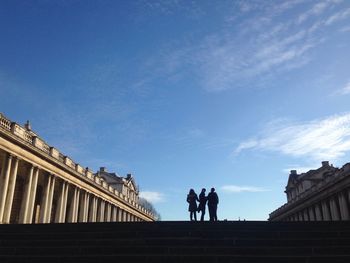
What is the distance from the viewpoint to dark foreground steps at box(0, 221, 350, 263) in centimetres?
1282

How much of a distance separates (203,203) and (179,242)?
8179mm

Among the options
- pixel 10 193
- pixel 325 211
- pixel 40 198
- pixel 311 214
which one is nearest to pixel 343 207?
pixel 325 211

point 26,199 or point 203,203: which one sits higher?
point 26,199

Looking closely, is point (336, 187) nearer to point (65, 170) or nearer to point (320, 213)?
point (320, 213)

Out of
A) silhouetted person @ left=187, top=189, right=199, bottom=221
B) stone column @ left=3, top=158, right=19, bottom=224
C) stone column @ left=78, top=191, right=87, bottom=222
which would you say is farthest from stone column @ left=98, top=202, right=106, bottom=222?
silhouetted person @ left=187, top=189, right=199, bottom=221

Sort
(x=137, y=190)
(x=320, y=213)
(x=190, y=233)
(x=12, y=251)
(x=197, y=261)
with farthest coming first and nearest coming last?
(x=137, y=190) → (x=320, y=213) → (x=190, y=233) → (x=12, y=251) → (x=197, y=261)

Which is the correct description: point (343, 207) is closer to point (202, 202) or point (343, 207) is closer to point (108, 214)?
point (108, 214)

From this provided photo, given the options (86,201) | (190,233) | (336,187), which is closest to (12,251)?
(190,233)

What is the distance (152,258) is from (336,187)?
145 feet

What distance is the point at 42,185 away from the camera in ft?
133

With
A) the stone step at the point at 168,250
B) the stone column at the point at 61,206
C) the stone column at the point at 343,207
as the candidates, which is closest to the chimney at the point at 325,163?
the stone column at the point at 343,207

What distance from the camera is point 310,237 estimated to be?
573 inches

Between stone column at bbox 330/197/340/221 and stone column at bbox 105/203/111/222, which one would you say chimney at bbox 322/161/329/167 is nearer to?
stone column at bbox 330/197/340/221

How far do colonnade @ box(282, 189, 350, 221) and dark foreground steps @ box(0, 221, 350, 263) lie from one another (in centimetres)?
3657
